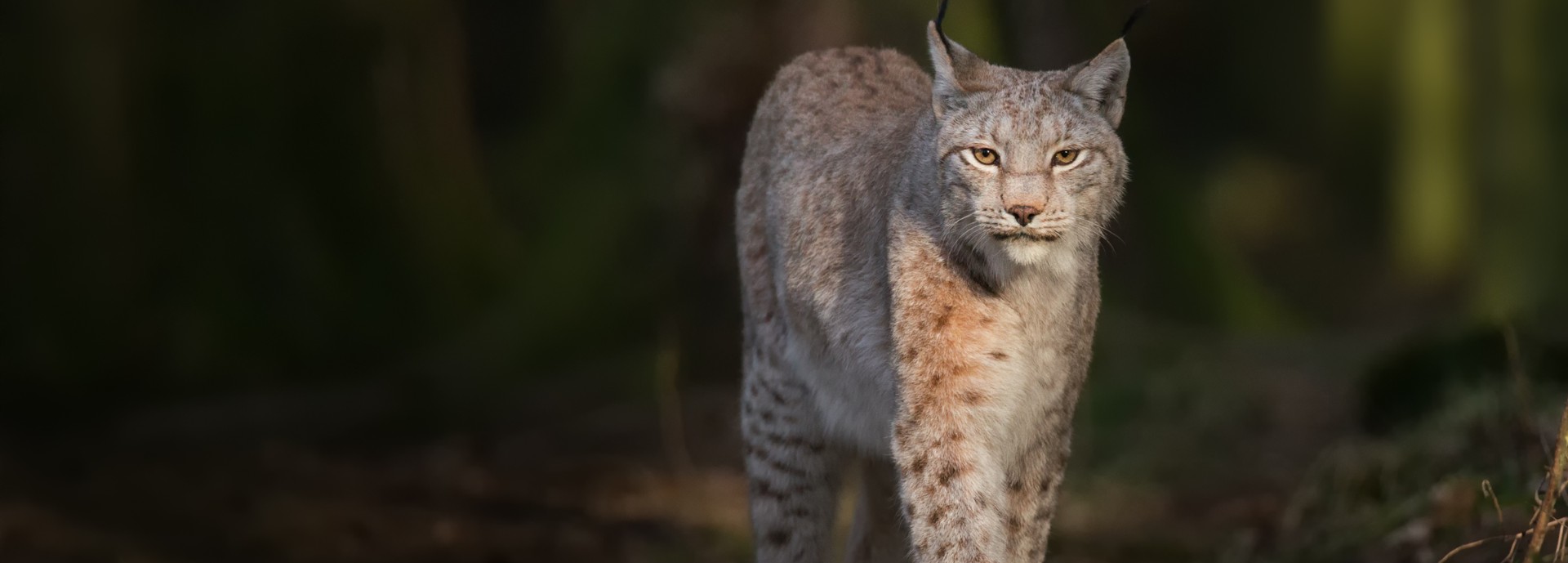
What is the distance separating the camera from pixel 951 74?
4.41m

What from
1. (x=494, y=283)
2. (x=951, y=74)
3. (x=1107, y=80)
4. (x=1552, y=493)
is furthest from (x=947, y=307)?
(x=494, y=283)

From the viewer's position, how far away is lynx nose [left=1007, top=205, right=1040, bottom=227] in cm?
407

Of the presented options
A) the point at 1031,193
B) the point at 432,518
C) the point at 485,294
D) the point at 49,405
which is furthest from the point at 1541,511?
the point at 49,405

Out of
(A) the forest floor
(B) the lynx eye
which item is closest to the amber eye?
(B) the lynx eye

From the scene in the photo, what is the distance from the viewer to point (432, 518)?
787 cm

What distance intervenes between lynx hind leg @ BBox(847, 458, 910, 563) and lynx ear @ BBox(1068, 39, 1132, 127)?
1492 mm

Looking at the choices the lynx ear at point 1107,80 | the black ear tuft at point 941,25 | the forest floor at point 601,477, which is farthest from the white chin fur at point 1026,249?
the forest floor at point 601,477

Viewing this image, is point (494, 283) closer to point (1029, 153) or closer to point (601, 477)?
point (601, 477)

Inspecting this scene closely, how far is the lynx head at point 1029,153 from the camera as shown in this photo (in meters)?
4.14

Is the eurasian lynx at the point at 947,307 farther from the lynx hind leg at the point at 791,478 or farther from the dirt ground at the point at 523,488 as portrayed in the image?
the dirt ground at the point at 523,488

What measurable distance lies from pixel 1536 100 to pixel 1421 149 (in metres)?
1.12

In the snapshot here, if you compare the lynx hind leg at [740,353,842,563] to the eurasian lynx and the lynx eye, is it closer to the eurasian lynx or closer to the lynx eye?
the eurasian lynx

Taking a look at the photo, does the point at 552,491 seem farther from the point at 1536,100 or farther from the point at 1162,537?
the point at 1536,100

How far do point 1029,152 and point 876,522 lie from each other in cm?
173
